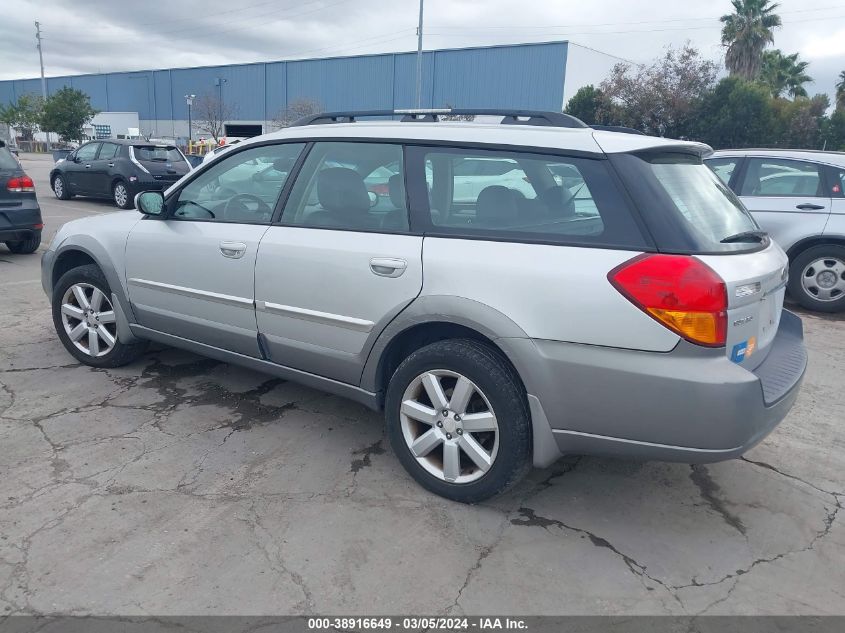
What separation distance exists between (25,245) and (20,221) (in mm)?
703

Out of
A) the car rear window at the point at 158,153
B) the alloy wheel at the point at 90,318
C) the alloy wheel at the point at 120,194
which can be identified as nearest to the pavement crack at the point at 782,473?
the alloy wheel at the point at 90,318

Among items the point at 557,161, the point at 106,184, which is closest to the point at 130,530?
the point at 557,161

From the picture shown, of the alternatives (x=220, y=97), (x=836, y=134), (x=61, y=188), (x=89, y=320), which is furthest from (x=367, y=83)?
(x=89, y=320)

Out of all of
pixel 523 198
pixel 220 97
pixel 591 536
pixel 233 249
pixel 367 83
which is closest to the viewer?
pixel 591 536

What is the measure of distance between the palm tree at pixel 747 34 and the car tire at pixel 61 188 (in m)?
37.4

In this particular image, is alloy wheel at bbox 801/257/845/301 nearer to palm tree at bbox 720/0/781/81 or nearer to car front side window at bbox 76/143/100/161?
car front side window at bbox 76/143/100/161

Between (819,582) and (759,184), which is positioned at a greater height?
(759,184)

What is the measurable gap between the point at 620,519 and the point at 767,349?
3.23ft

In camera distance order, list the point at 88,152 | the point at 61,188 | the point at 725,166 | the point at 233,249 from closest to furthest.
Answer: the point at 233,249, the point at 725,166, the point at 88,152, the point at 61,188

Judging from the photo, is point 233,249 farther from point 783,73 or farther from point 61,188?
point 783,73

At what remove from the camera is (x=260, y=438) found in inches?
146

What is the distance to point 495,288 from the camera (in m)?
2.79

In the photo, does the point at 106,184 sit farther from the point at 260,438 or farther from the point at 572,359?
the point at 572,359

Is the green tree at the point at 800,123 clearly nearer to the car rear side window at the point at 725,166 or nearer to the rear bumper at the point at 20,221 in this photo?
the car rear side window at the point at 725,166
